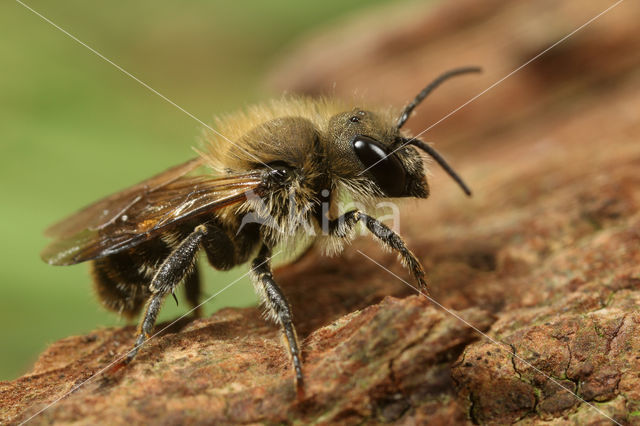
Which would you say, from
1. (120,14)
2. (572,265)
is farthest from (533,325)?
(120,14)

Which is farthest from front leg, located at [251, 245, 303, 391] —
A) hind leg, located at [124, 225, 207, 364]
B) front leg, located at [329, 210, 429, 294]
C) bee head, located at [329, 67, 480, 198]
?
bee head, located at [329, 67, 480, 198]

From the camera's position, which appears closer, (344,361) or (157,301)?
(344,361)

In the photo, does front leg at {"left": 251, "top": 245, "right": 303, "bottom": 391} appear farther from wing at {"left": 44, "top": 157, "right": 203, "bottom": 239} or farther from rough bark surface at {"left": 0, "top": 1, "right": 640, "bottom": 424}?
wing at {"left": 44, "top": 157, "right": 203, "bottom": 239}

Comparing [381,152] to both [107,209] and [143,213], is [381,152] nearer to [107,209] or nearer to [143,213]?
[143,213]

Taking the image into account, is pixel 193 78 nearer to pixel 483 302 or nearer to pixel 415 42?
pixel 415 42

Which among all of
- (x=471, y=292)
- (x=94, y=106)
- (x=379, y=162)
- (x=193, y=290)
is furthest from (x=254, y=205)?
(x=94, y=106)

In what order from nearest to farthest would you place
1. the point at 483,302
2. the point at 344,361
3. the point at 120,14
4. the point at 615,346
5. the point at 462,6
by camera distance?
1. the point at 344,361
2. the point at 615,346
3. the point at 483,302
4. the point at 462,6
5. the point at 120,14
